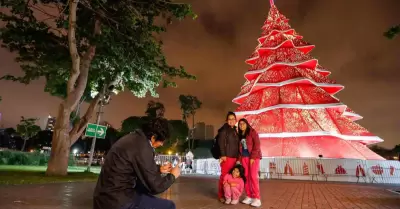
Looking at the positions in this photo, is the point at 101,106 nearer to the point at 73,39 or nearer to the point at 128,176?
the point at 73,39

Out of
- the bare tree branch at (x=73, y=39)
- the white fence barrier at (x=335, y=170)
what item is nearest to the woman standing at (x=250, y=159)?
the bare tree branch at (x=73, y=39)

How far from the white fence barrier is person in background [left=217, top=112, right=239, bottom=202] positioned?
12209mm

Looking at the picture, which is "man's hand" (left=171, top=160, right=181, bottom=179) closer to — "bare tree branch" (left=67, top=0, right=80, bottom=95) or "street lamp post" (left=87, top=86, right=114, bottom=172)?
"bare tree branch" (left=67, top=0, right=80, bottom=95)

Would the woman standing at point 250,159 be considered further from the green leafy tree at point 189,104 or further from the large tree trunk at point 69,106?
the green leafy tree at point 189,104

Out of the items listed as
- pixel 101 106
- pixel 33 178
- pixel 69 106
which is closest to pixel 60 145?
pixel 69 106

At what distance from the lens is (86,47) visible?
1454 centimetres

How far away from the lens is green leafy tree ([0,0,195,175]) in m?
12.5

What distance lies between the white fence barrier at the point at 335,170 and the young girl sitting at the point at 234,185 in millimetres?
12161

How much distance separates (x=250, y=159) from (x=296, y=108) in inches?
732

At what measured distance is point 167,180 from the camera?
2344 millimetres

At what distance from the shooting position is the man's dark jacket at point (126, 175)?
2256mm

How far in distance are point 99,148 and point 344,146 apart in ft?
221

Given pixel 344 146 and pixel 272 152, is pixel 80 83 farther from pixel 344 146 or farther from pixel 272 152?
pixel 344 146

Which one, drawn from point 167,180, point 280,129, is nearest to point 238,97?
point 280,129
